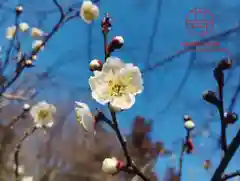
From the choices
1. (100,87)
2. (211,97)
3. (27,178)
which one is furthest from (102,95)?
(27,178)

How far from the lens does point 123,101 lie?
1.64 feet

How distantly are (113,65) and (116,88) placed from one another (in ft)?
0.15

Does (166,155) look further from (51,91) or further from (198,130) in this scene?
(51,91)

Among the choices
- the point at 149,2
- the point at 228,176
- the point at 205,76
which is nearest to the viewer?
the point at 228,176

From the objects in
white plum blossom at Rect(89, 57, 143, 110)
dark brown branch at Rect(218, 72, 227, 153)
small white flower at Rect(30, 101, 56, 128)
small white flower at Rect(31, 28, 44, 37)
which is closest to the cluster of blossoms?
white plum blossom at Rect(89, 57, 143, 110)

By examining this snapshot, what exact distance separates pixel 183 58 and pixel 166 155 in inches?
15.0

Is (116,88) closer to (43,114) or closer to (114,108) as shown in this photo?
(114,108)

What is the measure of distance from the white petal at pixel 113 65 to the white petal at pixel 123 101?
0.04m

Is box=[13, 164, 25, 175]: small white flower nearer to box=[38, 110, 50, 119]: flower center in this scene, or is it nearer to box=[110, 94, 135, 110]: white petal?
box=[38, 110, 50, 119]: flower center

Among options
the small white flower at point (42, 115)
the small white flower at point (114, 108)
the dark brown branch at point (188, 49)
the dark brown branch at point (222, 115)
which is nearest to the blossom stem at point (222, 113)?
the dark brown branch at point (222, 115)

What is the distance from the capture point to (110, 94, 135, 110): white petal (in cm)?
48

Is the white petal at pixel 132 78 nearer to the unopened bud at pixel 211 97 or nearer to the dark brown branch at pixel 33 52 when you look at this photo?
the unopened bud at pixel 211 97

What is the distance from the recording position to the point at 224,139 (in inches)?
16.1

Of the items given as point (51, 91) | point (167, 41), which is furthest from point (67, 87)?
point (167, 41)
